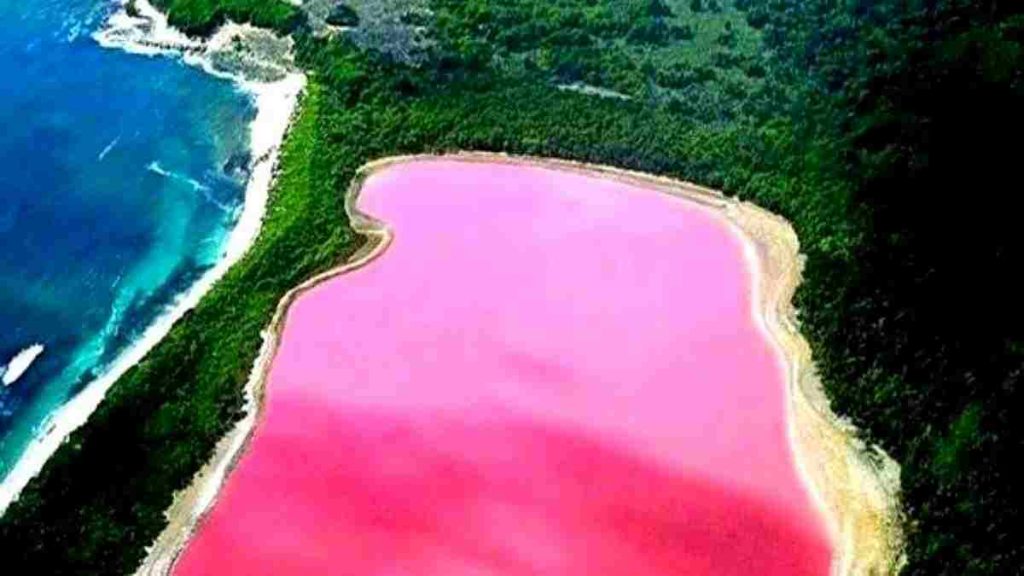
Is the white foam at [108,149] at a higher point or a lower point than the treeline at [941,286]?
lower

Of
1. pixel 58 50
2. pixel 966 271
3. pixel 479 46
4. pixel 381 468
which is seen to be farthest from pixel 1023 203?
pixel 58 50

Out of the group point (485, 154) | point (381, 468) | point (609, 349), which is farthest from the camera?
point (485, 154)

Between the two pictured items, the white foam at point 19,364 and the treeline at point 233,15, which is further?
the treeline at point 233,15

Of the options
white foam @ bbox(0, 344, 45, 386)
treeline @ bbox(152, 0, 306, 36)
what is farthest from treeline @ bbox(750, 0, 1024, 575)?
white foam @ bbox(0, 344, 45, 386)

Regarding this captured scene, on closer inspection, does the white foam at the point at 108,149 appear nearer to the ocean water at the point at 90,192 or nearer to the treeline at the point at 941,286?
the ocean water at the point at 90,192

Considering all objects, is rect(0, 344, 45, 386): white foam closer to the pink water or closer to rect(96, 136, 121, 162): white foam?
the pink water

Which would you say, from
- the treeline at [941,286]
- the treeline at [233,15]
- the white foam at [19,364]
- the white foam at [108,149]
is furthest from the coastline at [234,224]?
the treeline at [941,286]

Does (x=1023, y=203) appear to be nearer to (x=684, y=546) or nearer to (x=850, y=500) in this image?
(x=850, y=500)
